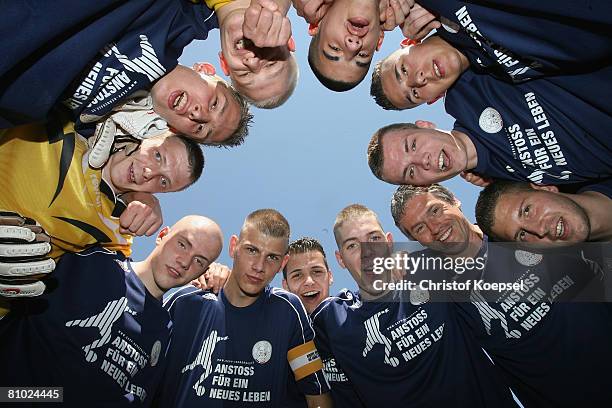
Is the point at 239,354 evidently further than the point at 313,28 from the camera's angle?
Yes

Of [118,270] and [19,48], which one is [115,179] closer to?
[118,270]

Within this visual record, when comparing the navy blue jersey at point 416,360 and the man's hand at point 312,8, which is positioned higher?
the man's hand at point 312,8

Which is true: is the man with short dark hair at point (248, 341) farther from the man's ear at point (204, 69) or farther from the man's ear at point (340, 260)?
the man's ear at point (204, 69)

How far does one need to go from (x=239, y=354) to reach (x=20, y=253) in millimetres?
2170

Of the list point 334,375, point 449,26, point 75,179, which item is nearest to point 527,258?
point 334,375

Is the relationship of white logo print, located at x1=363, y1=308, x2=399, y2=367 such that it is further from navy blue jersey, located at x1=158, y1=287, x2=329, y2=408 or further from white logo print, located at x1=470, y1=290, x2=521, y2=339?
white logo print, located at x1=470, y1=290, x2=521, y2=339

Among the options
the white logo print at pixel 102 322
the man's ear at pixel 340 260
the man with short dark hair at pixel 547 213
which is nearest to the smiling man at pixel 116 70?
the white logo print at pixel 102 322

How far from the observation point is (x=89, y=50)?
2.46 m

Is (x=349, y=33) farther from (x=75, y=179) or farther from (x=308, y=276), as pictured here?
(x=308, y=276)

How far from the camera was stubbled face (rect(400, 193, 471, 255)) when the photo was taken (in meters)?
4.61

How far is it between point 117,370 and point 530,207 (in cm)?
365

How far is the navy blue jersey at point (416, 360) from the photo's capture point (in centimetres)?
425

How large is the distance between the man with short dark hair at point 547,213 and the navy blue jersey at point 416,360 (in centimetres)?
92

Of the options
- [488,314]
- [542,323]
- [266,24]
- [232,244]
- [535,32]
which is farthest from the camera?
[232,244]
